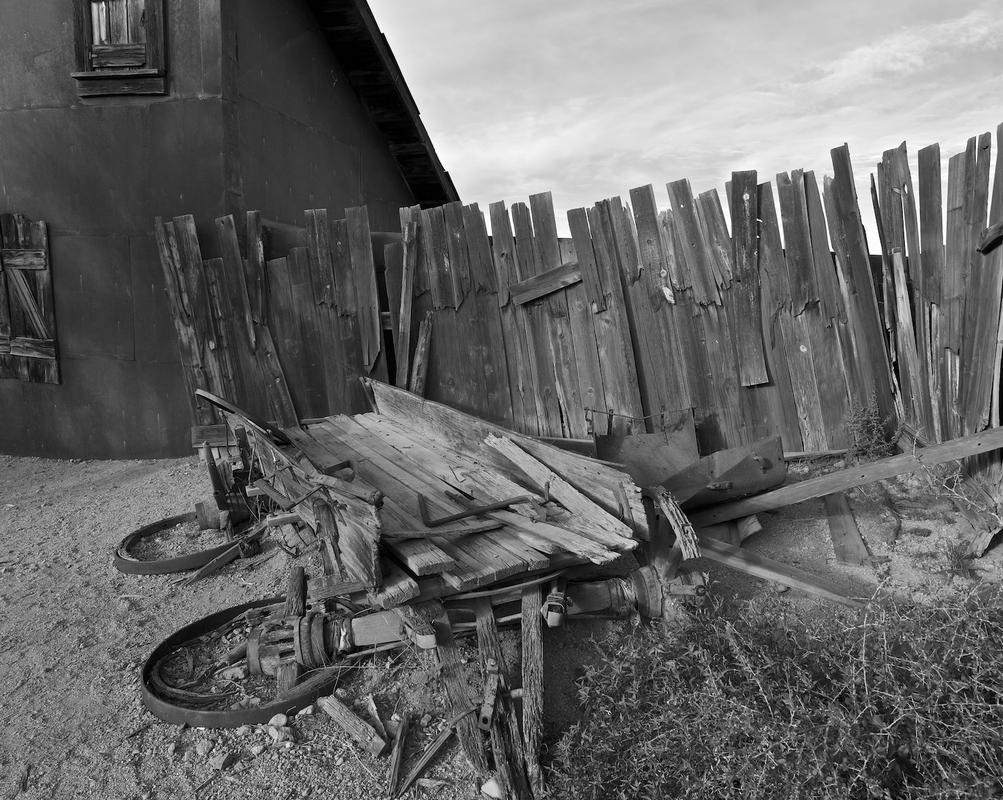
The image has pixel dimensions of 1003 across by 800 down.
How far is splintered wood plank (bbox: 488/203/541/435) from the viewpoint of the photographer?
236 inches

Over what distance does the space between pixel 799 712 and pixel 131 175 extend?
8.29 m

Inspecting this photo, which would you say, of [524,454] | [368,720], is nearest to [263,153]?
[524,454]

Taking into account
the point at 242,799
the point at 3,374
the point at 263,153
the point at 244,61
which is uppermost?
the point at 244,61

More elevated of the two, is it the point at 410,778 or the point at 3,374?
the point at 3,374

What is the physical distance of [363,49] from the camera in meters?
9.93

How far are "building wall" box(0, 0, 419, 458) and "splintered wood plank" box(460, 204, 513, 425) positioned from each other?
3.04m

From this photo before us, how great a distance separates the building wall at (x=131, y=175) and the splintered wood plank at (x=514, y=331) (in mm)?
3279

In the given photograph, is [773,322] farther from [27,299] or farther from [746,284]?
[27,299]

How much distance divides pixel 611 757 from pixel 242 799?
155 cm

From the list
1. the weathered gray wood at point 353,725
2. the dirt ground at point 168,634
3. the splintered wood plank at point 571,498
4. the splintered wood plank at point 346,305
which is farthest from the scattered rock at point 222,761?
the splintered wood plank at point 346,305

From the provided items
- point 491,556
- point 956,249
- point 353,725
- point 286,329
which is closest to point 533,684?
point 491,556

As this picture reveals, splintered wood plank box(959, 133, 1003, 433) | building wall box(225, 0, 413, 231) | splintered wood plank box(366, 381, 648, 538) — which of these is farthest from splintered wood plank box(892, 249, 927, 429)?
building wall box(225, 0, 413, 231)

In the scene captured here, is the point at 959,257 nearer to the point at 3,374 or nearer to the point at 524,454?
the point at 524,454

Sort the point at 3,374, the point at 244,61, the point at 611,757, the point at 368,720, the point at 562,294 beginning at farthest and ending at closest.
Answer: the point at 3,374
the point at 244,61
the point at 562,294
the point at 368,720
the point at 611,757
